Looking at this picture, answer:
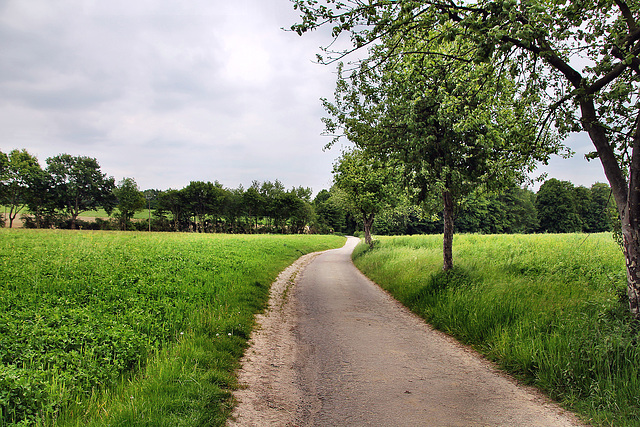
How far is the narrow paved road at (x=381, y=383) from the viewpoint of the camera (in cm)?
365

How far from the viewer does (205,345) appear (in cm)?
546

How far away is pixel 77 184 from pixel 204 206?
27.2 m

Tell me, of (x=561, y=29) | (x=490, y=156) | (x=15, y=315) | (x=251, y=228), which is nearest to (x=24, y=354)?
(x=15, y=315)

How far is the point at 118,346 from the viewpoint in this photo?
202 inches

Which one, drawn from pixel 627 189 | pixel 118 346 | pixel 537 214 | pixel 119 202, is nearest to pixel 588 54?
pixel 627 189

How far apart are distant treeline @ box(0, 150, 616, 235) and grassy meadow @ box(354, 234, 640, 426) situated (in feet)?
131

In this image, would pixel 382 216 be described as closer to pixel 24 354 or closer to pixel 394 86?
pixel 394 86

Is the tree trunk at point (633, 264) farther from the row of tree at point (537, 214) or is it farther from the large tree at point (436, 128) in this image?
the row of tree at point (537, 214)

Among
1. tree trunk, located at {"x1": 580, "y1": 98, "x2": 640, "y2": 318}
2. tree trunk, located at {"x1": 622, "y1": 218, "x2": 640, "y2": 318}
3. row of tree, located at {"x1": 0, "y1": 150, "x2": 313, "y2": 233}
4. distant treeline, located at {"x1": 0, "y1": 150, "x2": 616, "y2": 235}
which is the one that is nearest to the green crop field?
tree trunk, located at {"x1": 622, "y1": 218, "x2": 640, "y2": 318}

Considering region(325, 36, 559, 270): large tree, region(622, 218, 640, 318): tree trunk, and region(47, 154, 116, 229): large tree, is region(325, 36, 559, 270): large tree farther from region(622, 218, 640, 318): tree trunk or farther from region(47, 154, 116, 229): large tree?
region(47, 154, 116, 229): large tree

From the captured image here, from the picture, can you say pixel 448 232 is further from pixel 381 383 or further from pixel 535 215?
pixel 535 215

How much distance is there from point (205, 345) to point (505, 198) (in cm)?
8867

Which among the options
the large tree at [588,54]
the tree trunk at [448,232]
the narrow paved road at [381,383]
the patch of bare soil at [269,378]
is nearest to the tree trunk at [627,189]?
the large tree at [588,54]

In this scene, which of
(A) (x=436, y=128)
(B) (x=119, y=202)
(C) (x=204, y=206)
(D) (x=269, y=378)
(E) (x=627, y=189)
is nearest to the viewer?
(D) (x=269, y=378)
